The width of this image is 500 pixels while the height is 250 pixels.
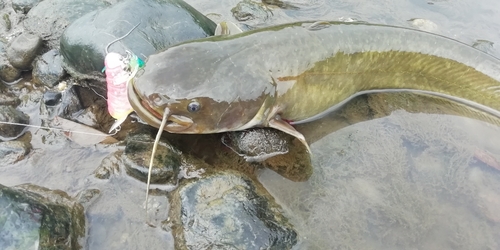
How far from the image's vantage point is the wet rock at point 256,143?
9.74ft

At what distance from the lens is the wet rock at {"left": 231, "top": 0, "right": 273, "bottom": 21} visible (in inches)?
168

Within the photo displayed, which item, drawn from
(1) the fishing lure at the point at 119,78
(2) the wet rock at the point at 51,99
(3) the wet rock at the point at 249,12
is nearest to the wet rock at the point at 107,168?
(1) the fishing lure at the point at 119,78

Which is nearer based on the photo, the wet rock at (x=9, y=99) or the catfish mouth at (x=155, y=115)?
the catfish mouth at (x=155, y=115)

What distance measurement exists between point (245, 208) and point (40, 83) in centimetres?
233

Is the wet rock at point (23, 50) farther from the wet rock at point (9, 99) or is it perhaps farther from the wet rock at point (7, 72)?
the wet rock at point (9, 99)

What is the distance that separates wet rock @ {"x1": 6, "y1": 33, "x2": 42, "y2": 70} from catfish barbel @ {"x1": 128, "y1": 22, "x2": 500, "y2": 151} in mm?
1670

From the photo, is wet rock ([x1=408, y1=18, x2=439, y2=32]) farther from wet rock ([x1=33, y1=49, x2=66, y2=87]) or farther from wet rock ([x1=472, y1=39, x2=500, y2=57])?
wet rock ([x1=33, y1=49, x2=66, y2=87])

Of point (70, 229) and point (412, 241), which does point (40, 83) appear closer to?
point (70, 229)

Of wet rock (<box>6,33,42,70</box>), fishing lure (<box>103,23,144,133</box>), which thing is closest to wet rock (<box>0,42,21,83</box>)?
wet rock (<box>6,33,42,70</box>)

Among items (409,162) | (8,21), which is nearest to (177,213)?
(409,162)

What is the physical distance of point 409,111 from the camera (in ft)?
11.7

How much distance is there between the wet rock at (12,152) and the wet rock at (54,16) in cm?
118

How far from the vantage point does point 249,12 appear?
4.28 m

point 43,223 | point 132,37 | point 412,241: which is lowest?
point 412,241
